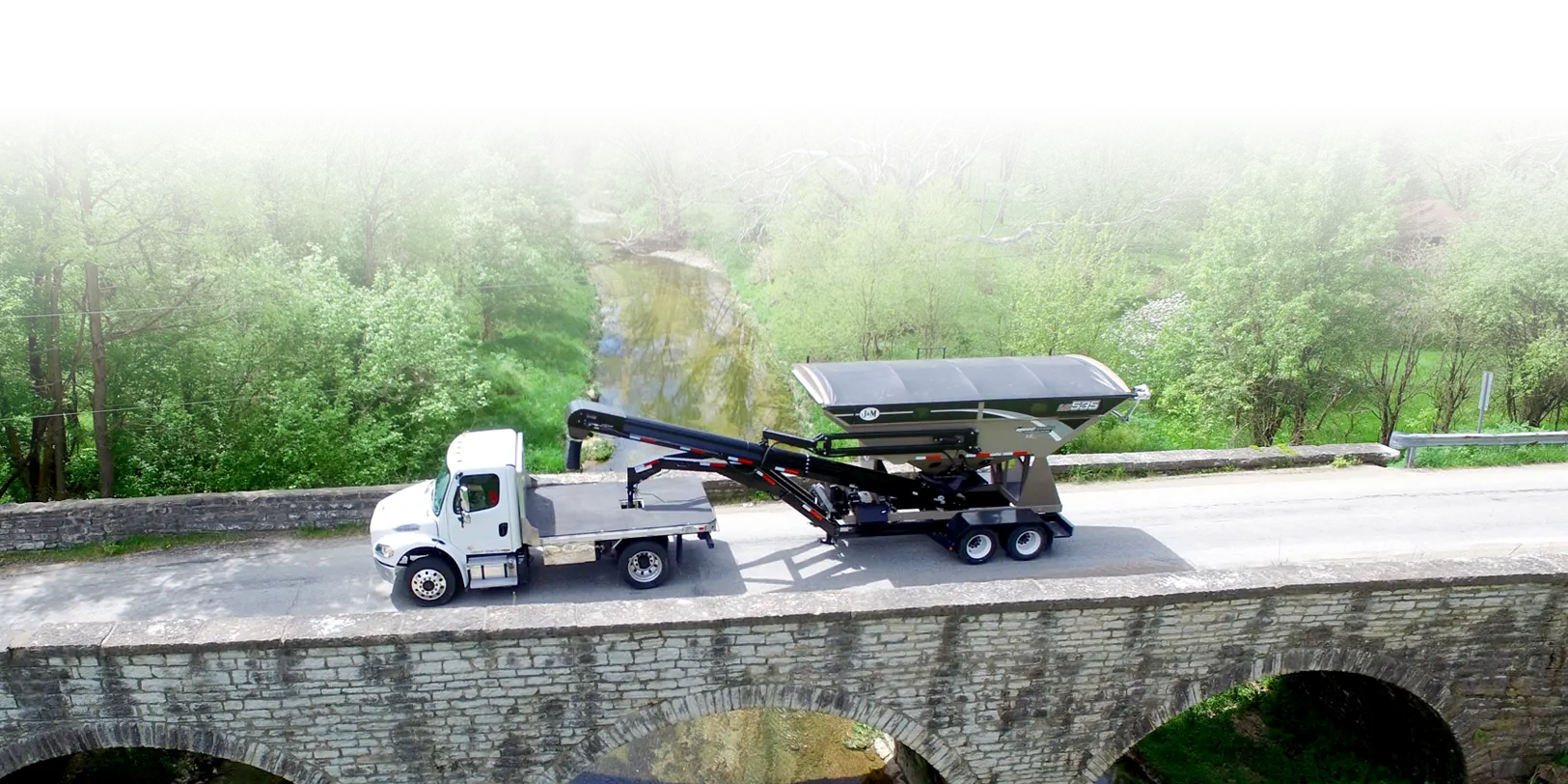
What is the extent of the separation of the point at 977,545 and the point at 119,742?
9.26 meters

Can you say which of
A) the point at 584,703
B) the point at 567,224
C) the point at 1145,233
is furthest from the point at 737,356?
the point at 584,703

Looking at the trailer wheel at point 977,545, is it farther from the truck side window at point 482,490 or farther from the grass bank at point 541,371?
the grass bank at point 541,371

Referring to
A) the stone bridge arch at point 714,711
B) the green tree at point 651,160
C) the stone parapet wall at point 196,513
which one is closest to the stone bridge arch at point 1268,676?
the stone bridge arch at point 714,711

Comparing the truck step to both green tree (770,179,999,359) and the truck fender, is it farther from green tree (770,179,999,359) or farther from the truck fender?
green tree (770,179,999,359)

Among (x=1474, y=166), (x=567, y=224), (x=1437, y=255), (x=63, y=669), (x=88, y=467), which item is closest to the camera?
(x=63, y=669)

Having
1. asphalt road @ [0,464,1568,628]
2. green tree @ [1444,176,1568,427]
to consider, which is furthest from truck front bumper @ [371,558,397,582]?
green tree @ [1444,176,1568,427]

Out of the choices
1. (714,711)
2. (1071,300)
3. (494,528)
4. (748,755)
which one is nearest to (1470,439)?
(1071,300)

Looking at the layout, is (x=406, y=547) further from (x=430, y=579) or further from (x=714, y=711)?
(x=714, y=711)

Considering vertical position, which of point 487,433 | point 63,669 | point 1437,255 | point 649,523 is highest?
point 1437,255

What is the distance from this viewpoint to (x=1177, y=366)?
2166 cm

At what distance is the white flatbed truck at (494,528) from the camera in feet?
34.7

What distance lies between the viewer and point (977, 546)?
39.2 feet

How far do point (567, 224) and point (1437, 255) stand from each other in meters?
27.5

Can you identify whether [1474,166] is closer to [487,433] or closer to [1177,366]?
[1177,366]
